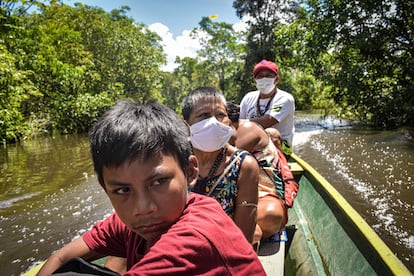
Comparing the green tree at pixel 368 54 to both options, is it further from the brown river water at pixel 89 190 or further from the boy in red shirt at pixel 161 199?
the boy in red shirt at pixel 161 199

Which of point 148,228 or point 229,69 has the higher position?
point 229,69

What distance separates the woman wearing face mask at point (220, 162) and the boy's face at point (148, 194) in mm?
884

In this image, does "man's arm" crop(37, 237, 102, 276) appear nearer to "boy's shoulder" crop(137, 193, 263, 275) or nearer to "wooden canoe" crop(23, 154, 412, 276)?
"wooden canoe" crop(23, 154, 412, 276)

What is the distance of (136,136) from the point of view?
0.90 meters

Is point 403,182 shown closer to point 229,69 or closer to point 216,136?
point 216,136

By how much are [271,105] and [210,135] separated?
6.74ft

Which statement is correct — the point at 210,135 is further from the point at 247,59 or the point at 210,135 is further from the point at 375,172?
the point at 247,59

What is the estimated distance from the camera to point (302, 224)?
9.59 feet

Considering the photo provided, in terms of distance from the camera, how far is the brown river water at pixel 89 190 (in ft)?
14.2

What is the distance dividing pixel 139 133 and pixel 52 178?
789 centimetres

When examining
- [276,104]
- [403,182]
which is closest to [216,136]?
[276,104]

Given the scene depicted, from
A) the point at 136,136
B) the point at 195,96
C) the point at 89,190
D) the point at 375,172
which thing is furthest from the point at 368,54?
the point at 136,136

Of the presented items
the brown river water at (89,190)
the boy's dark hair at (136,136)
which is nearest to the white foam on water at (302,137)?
the brown river water at (89,190)

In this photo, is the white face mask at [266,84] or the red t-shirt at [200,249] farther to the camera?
the white face mask at [266,84]
